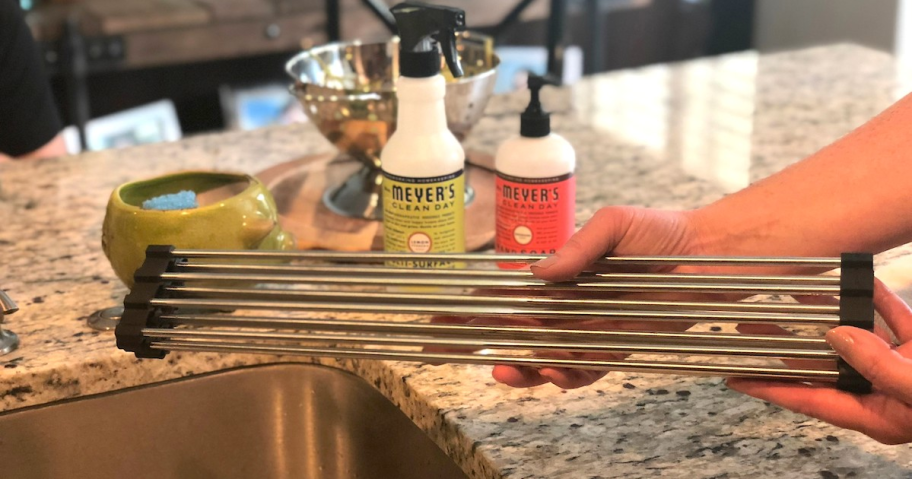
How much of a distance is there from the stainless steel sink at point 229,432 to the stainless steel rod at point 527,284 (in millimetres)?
165

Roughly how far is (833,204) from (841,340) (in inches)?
8.2

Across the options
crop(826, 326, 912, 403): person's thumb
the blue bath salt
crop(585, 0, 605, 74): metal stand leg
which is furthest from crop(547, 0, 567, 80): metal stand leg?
crop(826, 326, 912, 403): person's thumb

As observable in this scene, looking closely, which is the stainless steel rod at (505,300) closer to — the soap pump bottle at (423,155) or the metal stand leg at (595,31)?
the soap pump bottle at (423,155)

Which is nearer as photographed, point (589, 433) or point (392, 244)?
point (589, 433)

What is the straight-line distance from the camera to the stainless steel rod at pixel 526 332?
25.0 inches

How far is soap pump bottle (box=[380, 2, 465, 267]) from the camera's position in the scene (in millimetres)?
831

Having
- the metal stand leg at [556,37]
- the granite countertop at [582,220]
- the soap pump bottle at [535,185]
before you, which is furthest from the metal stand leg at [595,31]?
the soap pump bottle at [535,185]

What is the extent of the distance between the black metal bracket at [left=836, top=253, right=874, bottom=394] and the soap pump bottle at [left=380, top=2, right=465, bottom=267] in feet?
1.16

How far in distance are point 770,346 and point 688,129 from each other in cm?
77

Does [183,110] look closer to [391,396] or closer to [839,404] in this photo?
[391,396]

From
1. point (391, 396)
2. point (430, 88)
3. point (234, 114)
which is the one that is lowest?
point (234, 114)

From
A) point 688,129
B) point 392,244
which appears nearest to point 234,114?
point 688,129

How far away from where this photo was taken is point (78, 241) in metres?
1.05

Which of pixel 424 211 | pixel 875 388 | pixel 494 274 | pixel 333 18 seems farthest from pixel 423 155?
pixel 333 18
